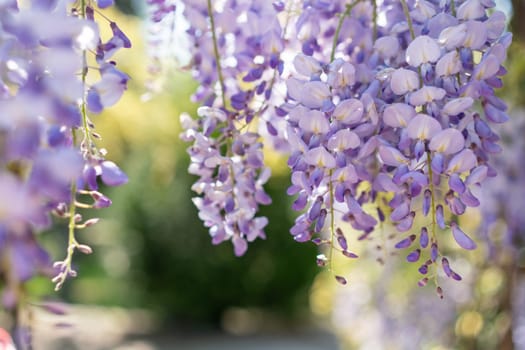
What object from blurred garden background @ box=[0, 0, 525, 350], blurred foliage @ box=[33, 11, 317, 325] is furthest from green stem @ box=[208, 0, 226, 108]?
blurred foliage @ box=[33, 11, 317, 325]

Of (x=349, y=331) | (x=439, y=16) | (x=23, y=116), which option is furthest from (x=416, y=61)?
(x=349, y=331)

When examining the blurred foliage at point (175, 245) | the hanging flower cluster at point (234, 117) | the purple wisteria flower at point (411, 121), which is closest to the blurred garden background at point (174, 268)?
the blurred foliage at point (175, 245)

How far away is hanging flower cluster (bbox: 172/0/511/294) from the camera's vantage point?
0.73 m

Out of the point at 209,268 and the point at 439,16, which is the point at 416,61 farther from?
the point at 209,268

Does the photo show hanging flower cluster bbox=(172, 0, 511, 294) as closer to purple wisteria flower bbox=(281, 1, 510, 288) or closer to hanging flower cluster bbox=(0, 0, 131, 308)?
purple wisteria flower bbox=(281, 1, 510, 288)

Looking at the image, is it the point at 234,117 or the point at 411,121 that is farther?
the point at 234,117

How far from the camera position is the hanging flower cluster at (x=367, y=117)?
0.73m

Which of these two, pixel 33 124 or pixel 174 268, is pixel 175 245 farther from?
pixel 33 124

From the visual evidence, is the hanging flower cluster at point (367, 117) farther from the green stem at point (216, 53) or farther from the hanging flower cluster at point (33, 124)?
the hanging flower cluster at point (33, 124)

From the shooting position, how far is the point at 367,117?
0.77 m

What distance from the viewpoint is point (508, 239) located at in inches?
66.0

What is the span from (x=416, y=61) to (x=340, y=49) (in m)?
0.23

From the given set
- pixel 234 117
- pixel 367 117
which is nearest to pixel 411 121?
pixel 367 117

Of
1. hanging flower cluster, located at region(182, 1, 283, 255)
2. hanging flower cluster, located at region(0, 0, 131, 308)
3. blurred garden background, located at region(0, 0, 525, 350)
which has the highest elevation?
hanging flower cluster, located at region(0, 0, 131, 308)
